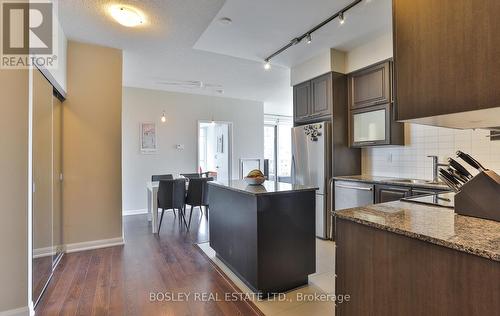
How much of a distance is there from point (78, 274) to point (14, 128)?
163cm

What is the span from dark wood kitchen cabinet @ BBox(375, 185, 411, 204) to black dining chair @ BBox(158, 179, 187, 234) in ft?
9.49

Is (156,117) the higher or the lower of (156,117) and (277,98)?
the lower

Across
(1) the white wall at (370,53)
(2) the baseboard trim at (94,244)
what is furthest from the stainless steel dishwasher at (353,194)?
(2) the baseboard trim at (94,244)

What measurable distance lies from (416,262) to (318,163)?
2.74m

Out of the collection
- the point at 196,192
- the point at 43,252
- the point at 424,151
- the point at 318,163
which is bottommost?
the point at 43,252

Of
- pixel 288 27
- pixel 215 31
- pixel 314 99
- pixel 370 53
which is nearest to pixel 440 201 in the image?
pixel 288 27

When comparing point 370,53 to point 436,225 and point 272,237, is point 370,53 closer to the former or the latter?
point 272,237

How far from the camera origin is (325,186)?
3.65 metres

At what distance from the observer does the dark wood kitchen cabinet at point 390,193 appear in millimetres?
2744

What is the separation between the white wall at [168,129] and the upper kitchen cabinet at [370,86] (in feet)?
11.6

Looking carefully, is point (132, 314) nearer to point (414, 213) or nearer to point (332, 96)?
point (414, 213)

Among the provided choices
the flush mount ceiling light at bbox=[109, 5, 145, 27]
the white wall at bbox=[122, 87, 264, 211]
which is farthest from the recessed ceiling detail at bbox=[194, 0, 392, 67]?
the white wall at bbox=[122, 87, 264, 211]

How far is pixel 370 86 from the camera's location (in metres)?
3.39

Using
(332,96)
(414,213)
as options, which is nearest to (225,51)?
(332,96)
